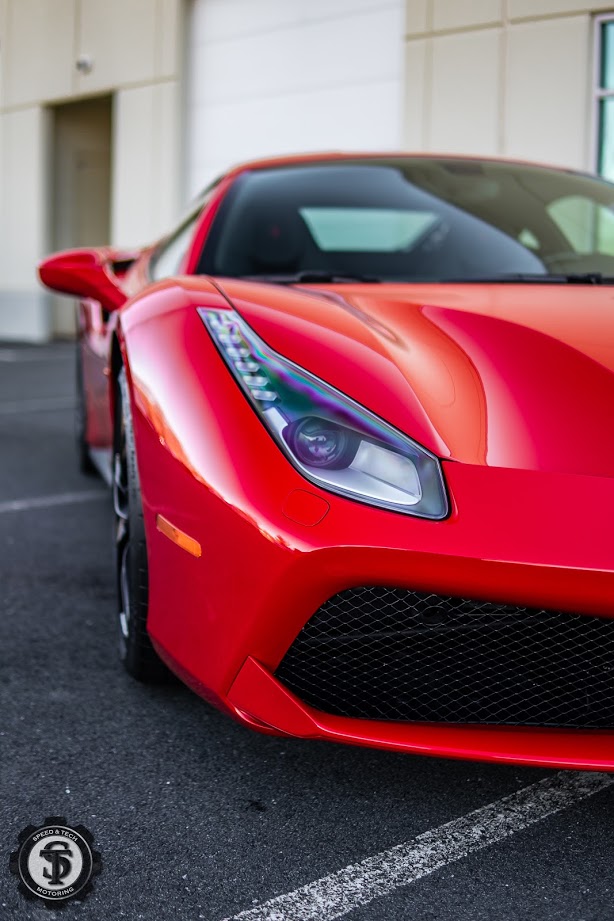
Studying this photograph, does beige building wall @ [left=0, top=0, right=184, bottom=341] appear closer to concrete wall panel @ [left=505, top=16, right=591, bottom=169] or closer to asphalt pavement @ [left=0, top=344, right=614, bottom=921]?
concrete wall panel @ [left=505, top=16, right=591, bottom=169]

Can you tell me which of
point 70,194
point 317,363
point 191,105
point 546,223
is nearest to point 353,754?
point 317,363

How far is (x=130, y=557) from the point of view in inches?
76.7

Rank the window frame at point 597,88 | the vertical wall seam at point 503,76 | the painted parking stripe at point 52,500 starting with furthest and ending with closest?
the vertical wall seam at point 503,76 → the window frame at point 597,88 → the painted parking stripe at point 52,500

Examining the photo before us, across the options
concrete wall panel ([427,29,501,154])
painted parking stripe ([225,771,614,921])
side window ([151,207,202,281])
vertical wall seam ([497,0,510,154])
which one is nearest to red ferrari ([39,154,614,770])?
painted parking stripe ([225,771,614,921])

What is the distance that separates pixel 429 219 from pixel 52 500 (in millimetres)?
1824

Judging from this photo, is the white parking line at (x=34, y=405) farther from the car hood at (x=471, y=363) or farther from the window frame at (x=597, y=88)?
the window frame at (x=597, y=88)

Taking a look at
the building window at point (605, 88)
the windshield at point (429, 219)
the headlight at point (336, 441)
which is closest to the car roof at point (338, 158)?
the windshield at point (429, 219)

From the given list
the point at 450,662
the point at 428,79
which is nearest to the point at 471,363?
the point at 450,662

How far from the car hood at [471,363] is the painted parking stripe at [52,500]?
1.96 m

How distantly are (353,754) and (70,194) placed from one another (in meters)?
14.7

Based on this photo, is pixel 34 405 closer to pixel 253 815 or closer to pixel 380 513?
pixel 253 815

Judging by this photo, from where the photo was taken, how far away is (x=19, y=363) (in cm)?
1060

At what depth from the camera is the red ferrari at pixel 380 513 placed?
4.67 feet

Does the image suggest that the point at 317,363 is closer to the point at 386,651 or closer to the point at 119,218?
the point at 386,651
